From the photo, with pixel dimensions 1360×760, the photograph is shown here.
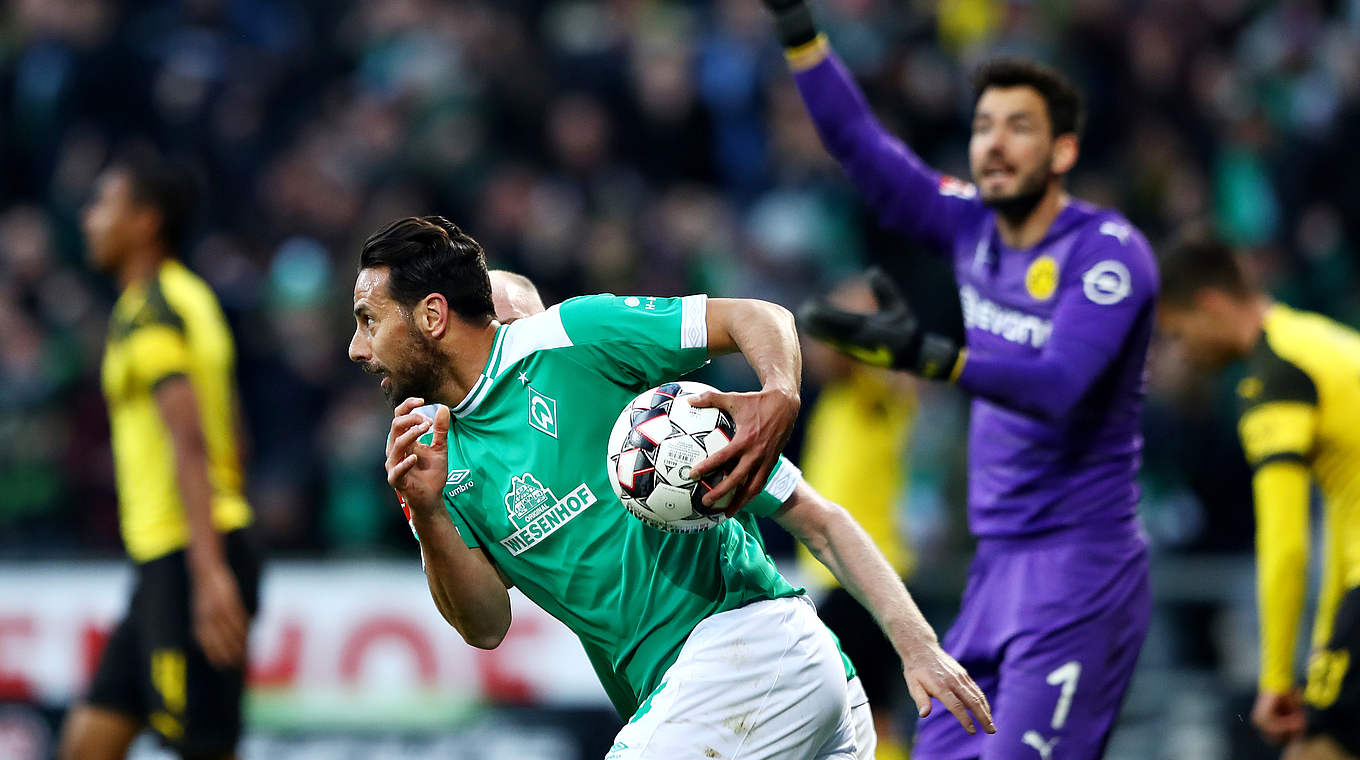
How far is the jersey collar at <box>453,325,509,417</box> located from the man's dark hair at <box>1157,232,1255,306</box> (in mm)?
2986

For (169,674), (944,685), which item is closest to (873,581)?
(944,685)

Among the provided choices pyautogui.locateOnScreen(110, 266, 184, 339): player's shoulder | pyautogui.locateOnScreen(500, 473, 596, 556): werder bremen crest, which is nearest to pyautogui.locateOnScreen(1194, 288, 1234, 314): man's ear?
pyautogui.locateOnScreen(500, 473, 596, 556): werder bremen crest

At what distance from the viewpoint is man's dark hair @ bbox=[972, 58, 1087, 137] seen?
556 centimetres

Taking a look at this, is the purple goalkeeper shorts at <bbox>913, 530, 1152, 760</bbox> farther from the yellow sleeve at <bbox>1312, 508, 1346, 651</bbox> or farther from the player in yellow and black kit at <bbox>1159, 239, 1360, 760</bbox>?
the yellow sleeve at <bbox>1312, 508, 1346, 651</bbox>

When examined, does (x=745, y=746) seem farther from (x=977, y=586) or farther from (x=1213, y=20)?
(x=1213, y=20)

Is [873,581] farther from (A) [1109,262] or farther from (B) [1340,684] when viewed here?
(B) [1340,684]

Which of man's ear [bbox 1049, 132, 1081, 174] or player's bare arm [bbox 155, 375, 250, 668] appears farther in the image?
player's bare arm [bbox 155, 375, 250, 668]

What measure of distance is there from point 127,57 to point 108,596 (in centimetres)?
532

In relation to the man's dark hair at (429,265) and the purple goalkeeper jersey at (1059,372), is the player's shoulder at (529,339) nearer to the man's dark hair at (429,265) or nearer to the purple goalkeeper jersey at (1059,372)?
the man's dark hair at (429,265)

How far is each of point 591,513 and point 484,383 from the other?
18.0 inches

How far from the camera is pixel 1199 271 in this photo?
6102 mm

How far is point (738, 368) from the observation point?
10.8 meters

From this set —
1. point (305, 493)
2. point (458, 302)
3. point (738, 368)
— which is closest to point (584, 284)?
point (738, 368)

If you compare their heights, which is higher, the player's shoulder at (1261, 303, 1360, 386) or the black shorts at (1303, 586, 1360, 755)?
the player's shoulder at (1261, 303, 1360, 386)
